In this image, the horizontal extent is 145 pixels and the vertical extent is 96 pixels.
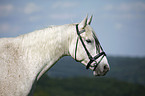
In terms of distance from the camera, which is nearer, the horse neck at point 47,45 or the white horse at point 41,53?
the white horse at point 41,53

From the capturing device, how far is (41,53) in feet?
13.2

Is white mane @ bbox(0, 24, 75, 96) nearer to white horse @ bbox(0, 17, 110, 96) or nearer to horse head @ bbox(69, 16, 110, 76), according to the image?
white horse @ bbox(0, 17, 110, 96)

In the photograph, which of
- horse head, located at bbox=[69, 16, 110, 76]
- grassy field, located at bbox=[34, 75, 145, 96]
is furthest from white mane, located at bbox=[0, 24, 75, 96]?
grassy field, located at bbox=[34, 75, 145, 96]

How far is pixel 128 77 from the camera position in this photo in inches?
4943

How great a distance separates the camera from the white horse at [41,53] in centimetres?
373

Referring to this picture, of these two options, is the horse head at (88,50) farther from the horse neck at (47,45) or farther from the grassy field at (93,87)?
the grassy field at (93,87)

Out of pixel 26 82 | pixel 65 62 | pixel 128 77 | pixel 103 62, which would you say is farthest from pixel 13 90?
pixel 65 62

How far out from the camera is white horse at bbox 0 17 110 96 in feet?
12.3

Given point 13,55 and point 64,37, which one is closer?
point 13,55

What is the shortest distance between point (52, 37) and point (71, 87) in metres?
64.4

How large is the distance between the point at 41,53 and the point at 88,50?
1106mm

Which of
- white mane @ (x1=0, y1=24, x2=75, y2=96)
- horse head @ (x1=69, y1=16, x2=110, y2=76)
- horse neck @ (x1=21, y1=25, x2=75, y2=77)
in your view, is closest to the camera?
white mane @ (x1=0, y1=24, x2=75, y2=96)

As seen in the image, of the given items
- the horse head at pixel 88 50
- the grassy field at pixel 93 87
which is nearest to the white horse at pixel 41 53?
the horse head at pixel 88 50

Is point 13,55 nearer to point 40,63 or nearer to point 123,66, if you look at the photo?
point 40,63
